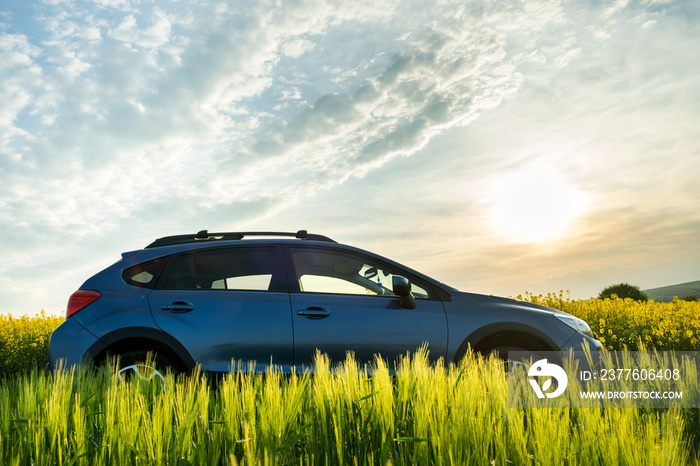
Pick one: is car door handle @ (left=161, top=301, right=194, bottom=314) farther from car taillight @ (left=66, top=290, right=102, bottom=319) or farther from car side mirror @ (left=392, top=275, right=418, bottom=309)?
car side mirror @ (left=392, top=275, right=418, bottom=309)

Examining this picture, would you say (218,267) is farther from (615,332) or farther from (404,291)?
(615,332)

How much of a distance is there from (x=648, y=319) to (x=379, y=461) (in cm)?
1094

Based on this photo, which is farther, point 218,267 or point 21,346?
point 21,346

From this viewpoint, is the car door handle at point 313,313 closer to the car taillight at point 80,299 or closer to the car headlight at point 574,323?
the car taillight at point 80,299

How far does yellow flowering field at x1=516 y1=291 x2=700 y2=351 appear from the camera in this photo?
10.3m

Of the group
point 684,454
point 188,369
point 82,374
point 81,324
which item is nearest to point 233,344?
point 188,369

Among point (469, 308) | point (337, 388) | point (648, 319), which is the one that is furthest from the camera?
point (648, 319)

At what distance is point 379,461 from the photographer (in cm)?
218

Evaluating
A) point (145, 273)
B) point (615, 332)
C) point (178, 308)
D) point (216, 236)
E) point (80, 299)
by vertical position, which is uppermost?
point (216, 236)

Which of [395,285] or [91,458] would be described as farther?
[395,285]

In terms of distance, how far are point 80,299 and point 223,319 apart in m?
1.49

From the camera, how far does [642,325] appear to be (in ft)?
36.1

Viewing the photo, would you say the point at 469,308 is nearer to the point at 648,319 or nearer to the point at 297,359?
the point at 297,359

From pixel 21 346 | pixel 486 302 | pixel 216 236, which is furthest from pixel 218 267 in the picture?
pixel 21 346
